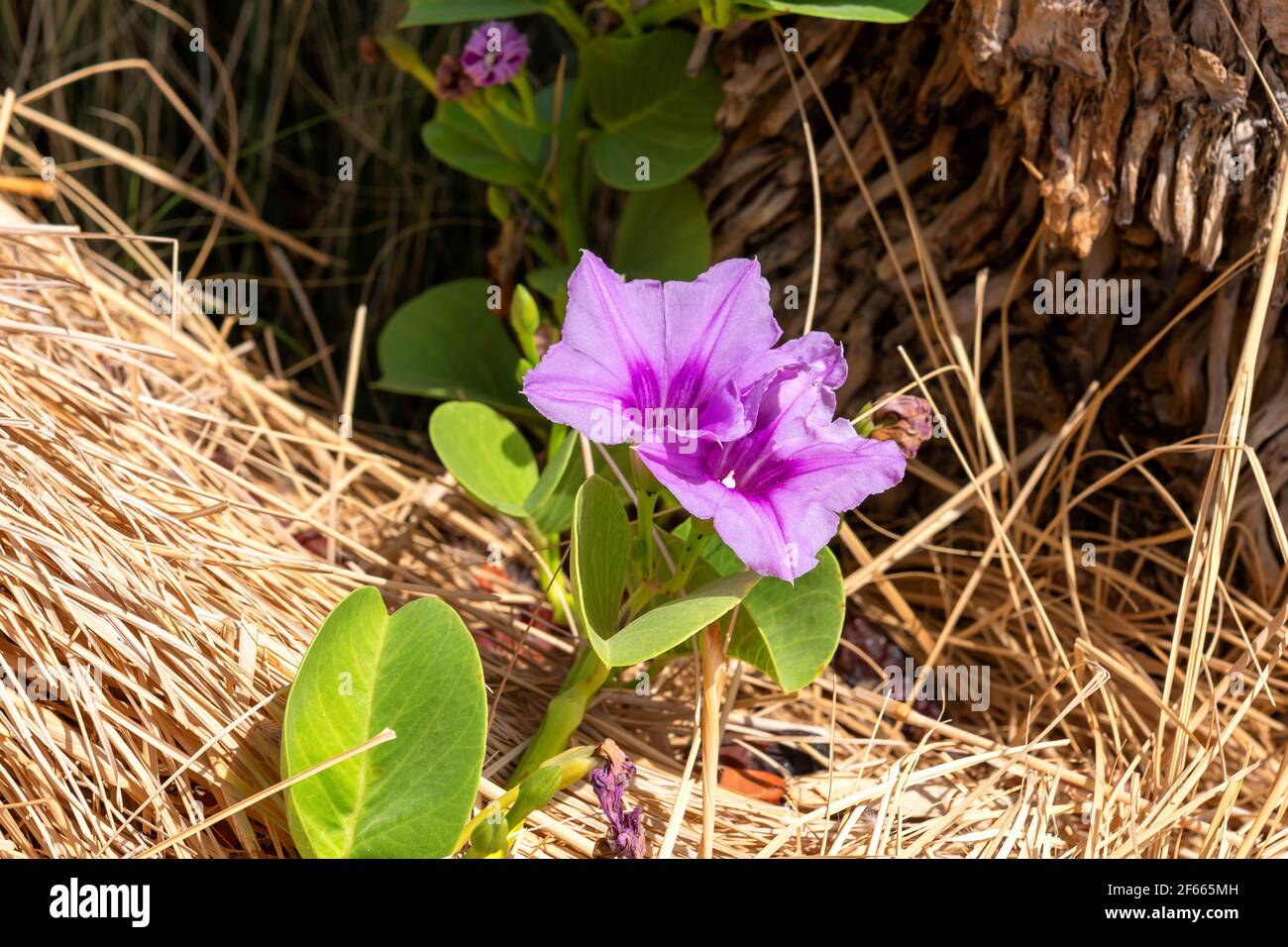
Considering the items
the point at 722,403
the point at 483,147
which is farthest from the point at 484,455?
the point at 483,147

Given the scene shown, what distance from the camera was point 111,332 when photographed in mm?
1718

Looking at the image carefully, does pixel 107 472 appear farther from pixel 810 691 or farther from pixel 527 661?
pixel 810 691

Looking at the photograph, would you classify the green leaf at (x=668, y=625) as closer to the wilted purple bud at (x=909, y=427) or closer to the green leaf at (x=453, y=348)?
the wilted purple bud at (x=909, y=427)

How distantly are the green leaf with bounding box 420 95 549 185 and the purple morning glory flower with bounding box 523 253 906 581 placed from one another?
734 millimetres

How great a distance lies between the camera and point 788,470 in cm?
110

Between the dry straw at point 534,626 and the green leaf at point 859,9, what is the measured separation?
18cm

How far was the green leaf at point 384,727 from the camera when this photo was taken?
1058 millimetres

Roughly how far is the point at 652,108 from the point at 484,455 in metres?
0.62

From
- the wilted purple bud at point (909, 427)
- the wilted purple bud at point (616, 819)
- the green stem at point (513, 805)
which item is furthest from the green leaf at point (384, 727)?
the wilted purple bud at point (909, 427)

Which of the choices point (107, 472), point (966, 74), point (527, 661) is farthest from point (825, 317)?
point (107, 472)

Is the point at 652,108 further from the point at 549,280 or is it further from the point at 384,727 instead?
the point at 384,727

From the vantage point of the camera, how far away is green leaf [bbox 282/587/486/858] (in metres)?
1.06

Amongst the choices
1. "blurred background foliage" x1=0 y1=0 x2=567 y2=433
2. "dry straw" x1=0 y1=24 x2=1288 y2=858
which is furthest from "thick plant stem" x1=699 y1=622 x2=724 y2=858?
"blurred background foliage" x1=0 y1=0 x2=567 y2=433

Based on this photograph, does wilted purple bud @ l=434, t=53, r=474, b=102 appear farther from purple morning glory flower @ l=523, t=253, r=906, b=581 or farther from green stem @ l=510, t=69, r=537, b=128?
purple morning glory flower @ l=523, t=253, r=906, b=581
